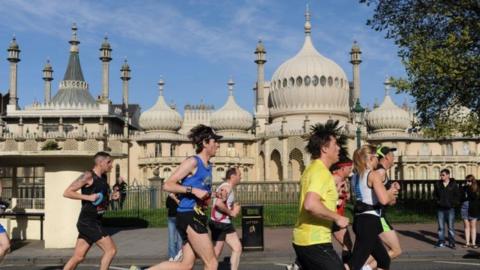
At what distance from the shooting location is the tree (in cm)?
1970

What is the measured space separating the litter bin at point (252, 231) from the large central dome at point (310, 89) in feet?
127

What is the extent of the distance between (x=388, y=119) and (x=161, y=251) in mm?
42576

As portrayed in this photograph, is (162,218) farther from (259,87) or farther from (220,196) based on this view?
(259,87)

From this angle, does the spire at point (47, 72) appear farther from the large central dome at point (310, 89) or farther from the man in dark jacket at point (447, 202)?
the man in dark jacket at point (447, 202)

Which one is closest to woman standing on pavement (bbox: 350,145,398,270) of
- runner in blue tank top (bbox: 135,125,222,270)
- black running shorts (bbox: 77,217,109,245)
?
runner in blue tank top (bbox: 135,125,222,270)

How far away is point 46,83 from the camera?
2872 inches

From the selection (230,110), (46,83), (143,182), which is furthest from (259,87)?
(46,83)

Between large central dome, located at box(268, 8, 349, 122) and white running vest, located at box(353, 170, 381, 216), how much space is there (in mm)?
45492

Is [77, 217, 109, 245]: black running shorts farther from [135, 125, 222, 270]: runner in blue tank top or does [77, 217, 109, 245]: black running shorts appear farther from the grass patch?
the grass patch

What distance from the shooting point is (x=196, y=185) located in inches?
289

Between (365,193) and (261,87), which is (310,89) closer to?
(261,87)

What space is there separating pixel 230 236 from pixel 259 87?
49.9 metres

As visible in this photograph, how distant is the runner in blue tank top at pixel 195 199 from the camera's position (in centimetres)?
721

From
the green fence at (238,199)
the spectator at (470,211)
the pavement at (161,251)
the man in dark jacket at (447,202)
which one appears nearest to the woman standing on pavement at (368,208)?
the pavement at (161,251)
